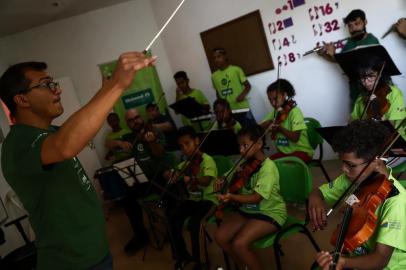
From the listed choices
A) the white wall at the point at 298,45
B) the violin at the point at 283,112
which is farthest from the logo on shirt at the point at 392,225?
the white wall at the point at 298,45

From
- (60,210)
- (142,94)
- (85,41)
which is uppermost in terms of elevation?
(85,41)

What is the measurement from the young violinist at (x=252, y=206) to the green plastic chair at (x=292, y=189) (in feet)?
0.17

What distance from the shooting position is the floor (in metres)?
2.39

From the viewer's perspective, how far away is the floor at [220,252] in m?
2.39

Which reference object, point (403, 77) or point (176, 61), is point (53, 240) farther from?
point (176, 61)

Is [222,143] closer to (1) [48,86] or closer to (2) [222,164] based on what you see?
(2) [222,164]

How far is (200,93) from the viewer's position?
446 centimetres

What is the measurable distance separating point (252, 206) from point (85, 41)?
4085 millimetres

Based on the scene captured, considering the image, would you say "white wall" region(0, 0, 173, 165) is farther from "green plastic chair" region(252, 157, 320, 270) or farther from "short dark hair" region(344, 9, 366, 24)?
"green plastic chair" region(252, 157, 320, 270)

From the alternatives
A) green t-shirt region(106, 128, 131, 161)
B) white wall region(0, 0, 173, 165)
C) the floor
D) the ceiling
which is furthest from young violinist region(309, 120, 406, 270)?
white wall region(0, 0, 173, 165)

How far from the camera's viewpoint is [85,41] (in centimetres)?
511

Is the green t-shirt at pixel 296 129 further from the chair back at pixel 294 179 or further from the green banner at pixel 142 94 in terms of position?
the green banner at pixel 142 94

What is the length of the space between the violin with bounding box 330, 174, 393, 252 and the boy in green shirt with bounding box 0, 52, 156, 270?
3.07 feet

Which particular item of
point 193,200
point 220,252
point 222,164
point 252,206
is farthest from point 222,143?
point 220,252
